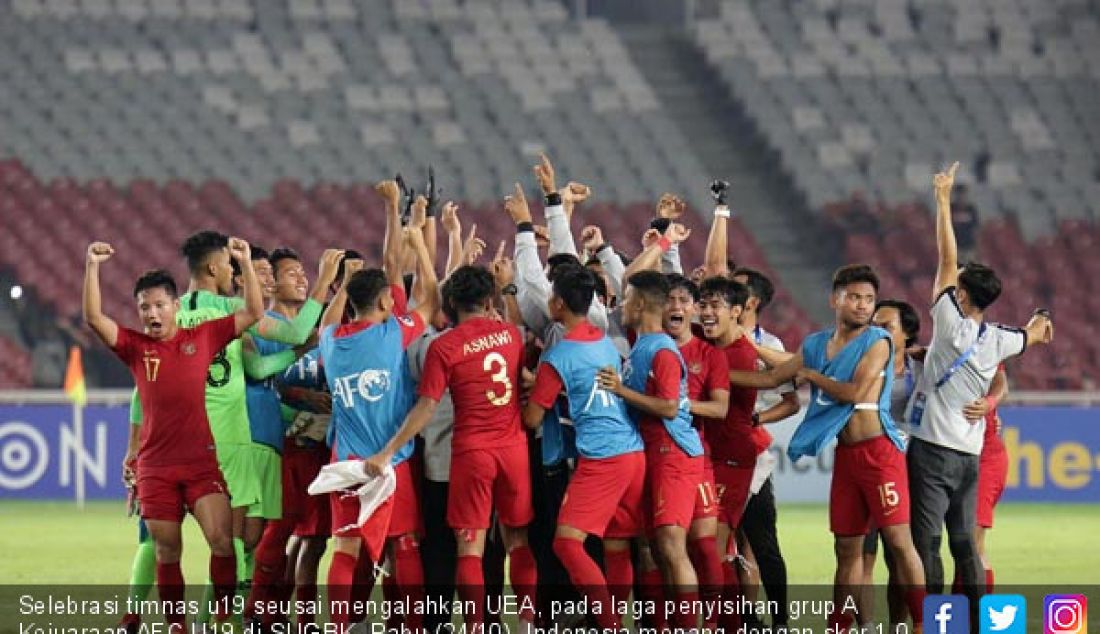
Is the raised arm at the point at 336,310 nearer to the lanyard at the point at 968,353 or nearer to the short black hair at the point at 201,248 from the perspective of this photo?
the short black hair at the point at 201,248

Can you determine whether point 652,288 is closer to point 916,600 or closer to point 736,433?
point 736,433

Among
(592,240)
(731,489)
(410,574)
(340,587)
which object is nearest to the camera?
(340,587)

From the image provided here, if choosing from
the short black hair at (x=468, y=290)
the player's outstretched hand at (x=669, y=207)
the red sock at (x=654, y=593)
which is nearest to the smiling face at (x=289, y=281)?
the short black hair at (x=468, y=290)

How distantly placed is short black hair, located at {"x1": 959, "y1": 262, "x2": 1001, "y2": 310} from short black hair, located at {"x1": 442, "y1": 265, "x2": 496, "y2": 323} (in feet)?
8.13

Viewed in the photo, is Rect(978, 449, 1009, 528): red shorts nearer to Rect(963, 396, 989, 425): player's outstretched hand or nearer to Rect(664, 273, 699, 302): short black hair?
Rect(963, 396, 989, 425): player's outstretched hand

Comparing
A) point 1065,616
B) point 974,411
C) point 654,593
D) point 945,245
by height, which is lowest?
point 1065,616

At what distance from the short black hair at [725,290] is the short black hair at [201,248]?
245 cm

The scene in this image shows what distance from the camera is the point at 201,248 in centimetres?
991

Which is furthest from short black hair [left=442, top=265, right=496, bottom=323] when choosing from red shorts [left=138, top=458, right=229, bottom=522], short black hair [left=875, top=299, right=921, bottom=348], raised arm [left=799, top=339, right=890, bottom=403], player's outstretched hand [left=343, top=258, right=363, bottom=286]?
Result: short black hair [left=875, top=299, right=921, bottom=348]

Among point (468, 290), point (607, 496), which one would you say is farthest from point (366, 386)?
point (607, 496)

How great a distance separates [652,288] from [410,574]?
70.7 inches

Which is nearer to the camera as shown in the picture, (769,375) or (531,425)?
(531,425)

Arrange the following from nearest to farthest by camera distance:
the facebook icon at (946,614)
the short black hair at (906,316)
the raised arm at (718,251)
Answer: the facebook icon at (946,614) → the short black hair at (906,316) → the raised arm at (718,251)

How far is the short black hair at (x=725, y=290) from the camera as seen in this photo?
988cm
